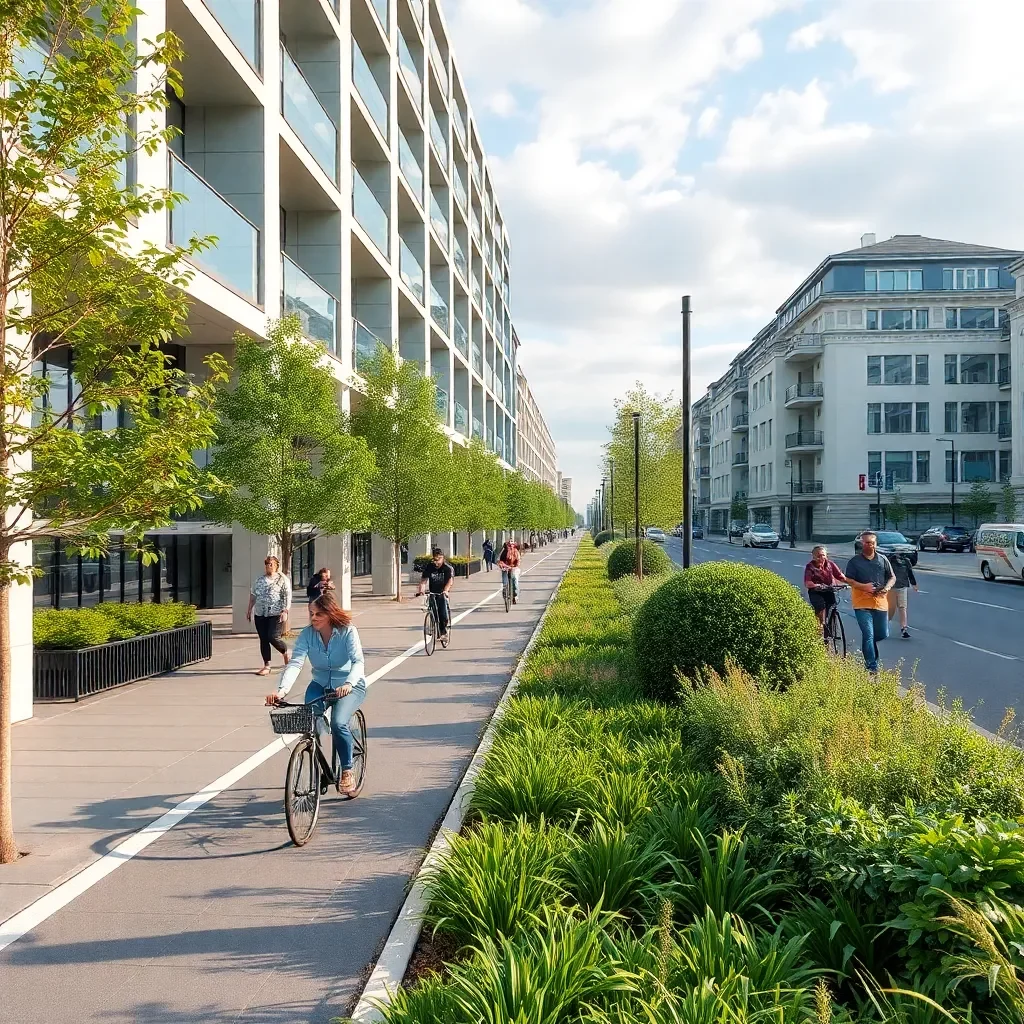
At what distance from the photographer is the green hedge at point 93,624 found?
9.91 meters

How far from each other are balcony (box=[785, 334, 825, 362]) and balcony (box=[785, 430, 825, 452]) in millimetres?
6468

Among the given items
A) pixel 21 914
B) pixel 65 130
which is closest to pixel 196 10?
pixel 65 130

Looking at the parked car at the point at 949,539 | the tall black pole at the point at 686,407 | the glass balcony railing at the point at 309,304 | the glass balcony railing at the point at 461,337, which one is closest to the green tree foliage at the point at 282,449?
the glass balcony railing at the point at 309,304

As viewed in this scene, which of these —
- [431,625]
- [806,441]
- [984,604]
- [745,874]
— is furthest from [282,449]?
[806,441]

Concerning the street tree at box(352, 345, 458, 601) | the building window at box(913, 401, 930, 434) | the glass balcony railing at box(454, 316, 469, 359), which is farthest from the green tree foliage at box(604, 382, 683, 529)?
the building window at box(913, 401, 930, 434)

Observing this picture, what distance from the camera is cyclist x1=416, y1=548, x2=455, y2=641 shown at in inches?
547

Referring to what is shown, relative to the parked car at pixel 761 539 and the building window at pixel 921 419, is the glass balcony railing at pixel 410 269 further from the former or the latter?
the building window at pixel 921 419

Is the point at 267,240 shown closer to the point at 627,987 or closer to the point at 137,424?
the point at 137,424

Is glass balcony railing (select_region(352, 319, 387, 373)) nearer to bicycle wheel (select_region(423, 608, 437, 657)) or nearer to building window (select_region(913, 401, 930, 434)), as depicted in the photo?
bicycle wheel (select_region(423, 608, 437, 657))

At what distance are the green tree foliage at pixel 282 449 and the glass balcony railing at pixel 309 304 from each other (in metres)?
1.33

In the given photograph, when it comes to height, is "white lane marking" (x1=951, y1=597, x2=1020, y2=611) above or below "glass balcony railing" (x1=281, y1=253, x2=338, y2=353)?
below

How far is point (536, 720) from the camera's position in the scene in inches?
286

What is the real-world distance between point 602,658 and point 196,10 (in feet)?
36.8

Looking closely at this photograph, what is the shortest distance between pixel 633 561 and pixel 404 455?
7.22 metres
